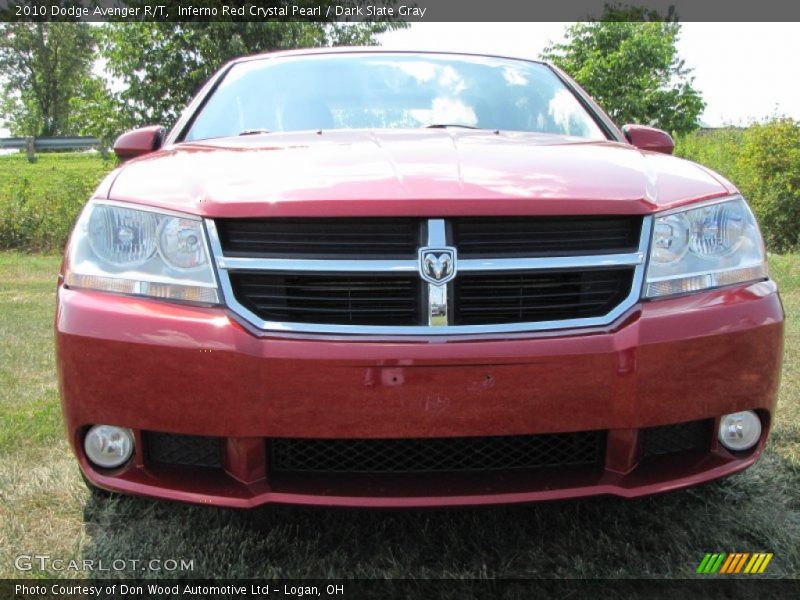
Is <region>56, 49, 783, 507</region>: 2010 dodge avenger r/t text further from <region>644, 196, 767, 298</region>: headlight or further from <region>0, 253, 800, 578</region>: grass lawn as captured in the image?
<region>0, 253, 800, 578</region>: grass lawn

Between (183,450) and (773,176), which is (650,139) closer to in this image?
(183,450)

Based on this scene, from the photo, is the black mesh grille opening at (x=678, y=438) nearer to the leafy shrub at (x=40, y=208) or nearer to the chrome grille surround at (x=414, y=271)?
the chrome grille surround at (x=414, y=271)

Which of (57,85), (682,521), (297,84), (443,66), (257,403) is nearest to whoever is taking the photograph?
(257,403)

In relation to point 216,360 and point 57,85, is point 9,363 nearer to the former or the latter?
point 216,360

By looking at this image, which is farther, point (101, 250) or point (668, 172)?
point (668, 172)

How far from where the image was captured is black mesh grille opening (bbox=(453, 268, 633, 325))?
69.1 inches

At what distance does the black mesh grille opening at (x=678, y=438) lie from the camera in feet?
6.15

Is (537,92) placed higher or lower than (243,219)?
higher

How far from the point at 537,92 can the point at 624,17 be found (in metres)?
48.1

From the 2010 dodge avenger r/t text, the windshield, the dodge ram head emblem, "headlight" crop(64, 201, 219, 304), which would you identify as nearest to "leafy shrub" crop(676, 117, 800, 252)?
the windshield

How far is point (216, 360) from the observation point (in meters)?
1.68

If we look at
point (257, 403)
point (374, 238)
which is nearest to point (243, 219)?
point (374, 238)

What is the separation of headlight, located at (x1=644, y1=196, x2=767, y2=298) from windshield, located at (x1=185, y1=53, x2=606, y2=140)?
0.87 m

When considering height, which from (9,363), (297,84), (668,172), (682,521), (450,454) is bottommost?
(9,363)
